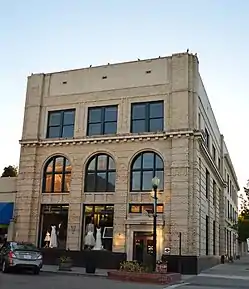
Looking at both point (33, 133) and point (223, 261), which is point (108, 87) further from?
point (223, 261)

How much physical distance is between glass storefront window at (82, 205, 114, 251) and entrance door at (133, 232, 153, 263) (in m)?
1.78

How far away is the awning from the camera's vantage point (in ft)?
107

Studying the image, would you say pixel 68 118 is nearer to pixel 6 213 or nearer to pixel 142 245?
pixel 6 213

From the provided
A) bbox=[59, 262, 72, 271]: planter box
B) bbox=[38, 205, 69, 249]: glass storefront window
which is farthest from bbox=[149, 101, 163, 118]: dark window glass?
bbox=[59, 262, 72, 271]: planter box

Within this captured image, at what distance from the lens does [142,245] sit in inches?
1128

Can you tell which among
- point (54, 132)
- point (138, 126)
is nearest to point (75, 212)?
point (54, 132)

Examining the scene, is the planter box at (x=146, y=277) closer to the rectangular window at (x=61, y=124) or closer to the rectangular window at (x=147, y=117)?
the rectangular window at (x=147, y=117)

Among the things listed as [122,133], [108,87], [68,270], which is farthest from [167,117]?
[68,270]

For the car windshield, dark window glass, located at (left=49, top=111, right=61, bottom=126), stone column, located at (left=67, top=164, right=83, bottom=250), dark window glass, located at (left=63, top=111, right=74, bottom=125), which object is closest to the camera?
→ the car windshield

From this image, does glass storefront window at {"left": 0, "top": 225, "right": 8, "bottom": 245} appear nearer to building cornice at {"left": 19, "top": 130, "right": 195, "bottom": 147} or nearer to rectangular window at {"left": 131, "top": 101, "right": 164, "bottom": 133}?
building cornice at {"left": 19, "top": 130, "right": 195, "bottom": 147}

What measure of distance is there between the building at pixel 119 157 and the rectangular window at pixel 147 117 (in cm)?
7

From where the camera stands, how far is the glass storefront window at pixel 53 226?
30.8m

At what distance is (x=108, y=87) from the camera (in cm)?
3250

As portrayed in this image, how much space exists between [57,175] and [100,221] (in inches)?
197
